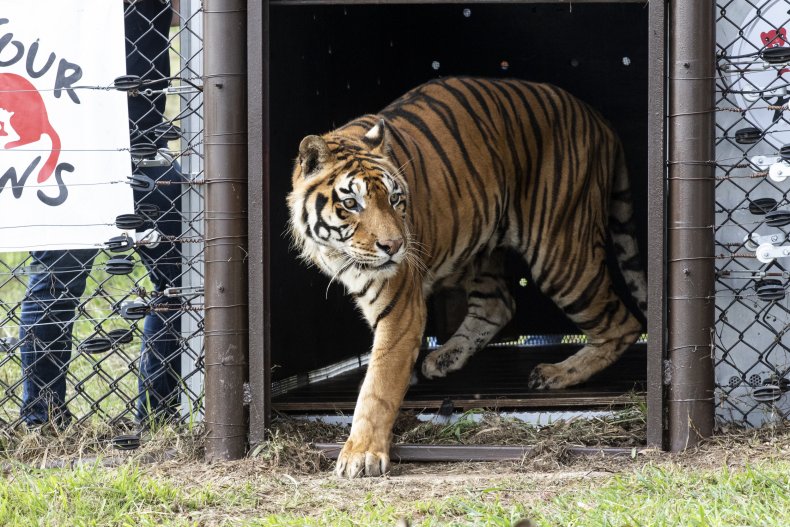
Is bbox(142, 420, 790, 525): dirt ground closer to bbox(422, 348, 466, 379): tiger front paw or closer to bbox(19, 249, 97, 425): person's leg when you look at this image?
bbox(19, 249, 97, 425): person's leg

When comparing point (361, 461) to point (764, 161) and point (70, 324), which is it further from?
point (764, 161)

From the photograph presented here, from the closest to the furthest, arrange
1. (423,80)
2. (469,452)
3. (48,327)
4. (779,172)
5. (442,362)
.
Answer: (779,172), (469,452), (48,327), (442,362), (423,80)

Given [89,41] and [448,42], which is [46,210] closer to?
[89,41]

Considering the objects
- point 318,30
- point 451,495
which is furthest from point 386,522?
point 318,30

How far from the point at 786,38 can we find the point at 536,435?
1560mm

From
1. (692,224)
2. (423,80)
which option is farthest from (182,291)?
(423,80)

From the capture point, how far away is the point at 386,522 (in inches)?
97.0

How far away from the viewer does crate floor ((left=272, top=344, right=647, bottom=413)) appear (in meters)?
3.62

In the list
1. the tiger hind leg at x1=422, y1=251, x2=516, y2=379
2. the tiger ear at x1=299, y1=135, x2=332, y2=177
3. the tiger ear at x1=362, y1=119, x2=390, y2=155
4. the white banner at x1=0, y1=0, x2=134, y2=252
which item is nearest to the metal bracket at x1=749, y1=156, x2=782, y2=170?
the tiger ear at x1=362, y1=119, x2=390, y2=155

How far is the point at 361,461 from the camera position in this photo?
3.05 meters

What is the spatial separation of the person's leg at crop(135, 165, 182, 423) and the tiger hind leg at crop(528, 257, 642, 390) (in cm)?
148

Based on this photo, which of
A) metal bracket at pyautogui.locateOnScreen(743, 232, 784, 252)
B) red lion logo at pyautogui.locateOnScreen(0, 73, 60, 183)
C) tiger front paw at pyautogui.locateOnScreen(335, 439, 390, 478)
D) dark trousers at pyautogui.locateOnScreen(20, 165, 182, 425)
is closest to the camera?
tiger front paw at pyautogui.locateOnScreen(335, 439, 390, 478)

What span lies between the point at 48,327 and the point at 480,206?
5.84 ft

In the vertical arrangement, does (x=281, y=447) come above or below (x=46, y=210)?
below
